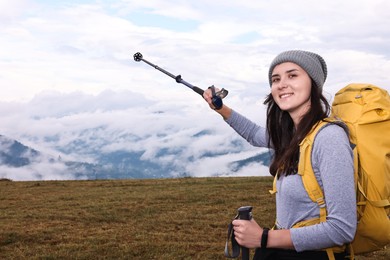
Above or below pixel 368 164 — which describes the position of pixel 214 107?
above

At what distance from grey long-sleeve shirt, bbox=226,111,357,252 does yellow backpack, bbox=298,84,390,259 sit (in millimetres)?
62

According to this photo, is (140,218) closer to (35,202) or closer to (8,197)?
(35,202)

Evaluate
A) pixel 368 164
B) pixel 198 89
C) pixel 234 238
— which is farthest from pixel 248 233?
pixel 198 89

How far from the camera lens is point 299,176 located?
11.1 feet

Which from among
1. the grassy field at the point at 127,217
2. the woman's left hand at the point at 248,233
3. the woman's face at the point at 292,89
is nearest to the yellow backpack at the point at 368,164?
the woman's face at the point at 292,89

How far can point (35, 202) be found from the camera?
20.1 metres

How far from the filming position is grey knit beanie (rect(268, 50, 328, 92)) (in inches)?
Answer: 141

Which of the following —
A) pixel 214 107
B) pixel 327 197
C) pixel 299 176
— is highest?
pixel 214 107

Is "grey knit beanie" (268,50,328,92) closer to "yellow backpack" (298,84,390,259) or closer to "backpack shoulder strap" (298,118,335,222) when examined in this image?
"yellow backpack" (298,84,390,259)

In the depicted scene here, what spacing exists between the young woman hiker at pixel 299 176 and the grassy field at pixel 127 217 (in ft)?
27.3

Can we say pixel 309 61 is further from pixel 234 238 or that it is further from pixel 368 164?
pixel 234 238

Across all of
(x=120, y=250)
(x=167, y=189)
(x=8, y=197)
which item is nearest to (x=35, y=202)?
(x=8, y=197)

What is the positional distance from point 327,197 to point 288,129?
88cm

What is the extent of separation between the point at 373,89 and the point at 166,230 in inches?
446
